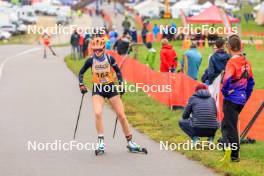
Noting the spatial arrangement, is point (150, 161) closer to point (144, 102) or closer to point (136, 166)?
point (136, 166)

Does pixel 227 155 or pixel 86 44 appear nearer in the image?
pixel 227 155

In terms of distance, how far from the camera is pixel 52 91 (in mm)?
22922

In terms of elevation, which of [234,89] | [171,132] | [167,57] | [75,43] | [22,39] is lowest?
[22,39]

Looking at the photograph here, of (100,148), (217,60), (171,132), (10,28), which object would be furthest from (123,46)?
(10,28)

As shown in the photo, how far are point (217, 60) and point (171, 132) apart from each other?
1566mm

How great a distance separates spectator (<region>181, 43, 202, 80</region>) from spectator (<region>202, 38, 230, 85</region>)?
166 inches

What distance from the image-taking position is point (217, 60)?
1410cm

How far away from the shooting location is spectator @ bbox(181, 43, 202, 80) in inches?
738

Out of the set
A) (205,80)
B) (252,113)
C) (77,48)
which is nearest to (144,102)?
(205,80)

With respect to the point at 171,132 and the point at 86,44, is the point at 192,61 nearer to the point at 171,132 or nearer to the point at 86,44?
the point at 171,132

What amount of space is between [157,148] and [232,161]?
6.01 ft

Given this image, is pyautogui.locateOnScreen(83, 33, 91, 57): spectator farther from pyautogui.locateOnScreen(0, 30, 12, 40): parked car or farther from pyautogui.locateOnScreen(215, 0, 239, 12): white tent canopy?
pyautogui.locateOnScreen(215, 0, 239, 12): white tent canopy

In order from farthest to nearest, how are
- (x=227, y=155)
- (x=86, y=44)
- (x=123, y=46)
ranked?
1. (x=86, y=44)
2. (x=123, y=46)
3. (x=227, y=155)

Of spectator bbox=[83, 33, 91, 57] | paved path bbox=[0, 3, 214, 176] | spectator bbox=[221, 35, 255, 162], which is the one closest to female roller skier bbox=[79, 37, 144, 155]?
paved path bbox=[0, 3, 214, 176]
